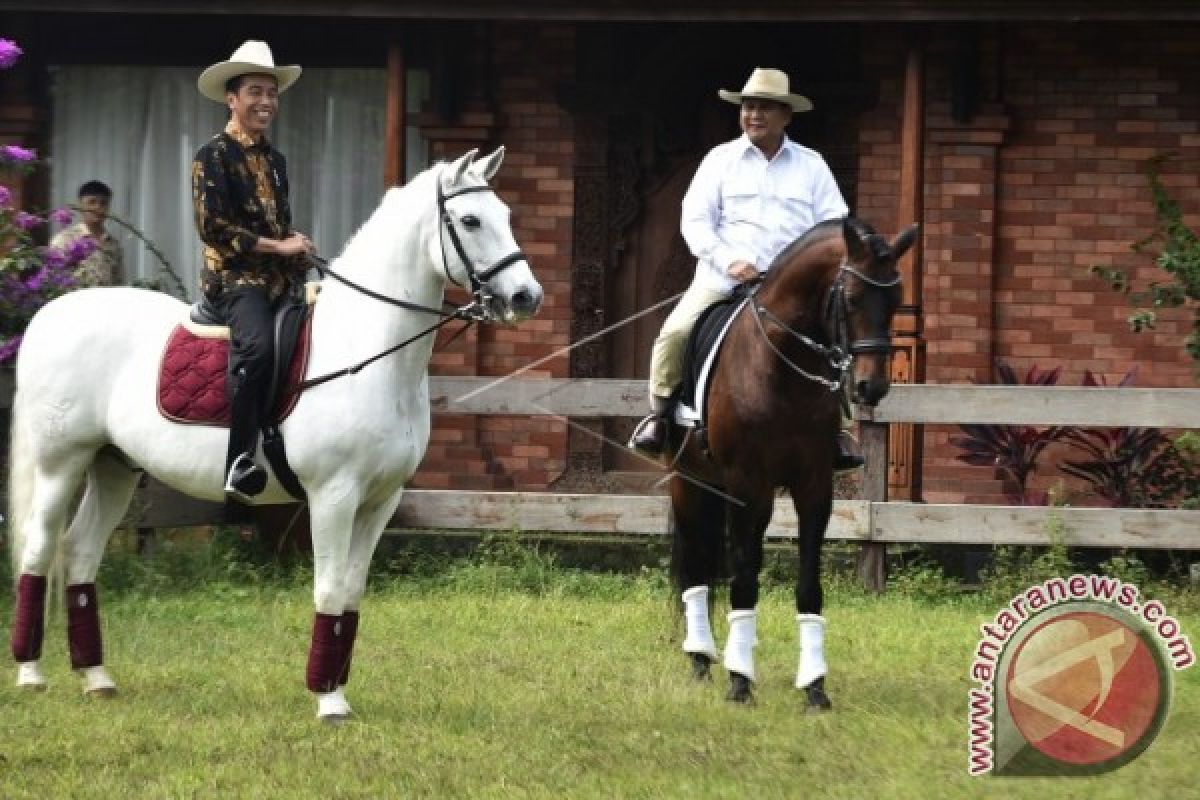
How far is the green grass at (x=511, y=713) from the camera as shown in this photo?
7574mm

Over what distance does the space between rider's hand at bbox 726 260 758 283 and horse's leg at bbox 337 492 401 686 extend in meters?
1.76

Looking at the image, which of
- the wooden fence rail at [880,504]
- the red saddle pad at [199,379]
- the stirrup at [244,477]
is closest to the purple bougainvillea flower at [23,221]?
the wooden fence rail at [880,504]

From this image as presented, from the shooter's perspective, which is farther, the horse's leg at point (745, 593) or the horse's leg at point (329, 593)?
the horse's leg at point (745, 593)

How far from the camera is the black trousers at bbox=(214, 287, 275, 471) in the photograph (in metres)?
8.80

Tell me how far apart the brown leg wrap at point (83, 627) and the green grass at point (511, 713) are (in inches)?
6.7

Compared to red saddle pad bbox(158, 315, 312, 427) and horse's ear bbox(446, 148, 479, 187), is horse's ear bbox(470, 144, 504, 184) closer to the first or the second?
horse's ear bbox(446, 148, 479, 187)

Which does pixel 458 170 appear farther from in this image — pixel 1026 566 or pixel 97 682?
pixel 1026 566

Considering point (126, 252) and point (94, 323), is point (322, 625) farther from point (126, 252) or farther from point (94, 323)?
point (126, 252)

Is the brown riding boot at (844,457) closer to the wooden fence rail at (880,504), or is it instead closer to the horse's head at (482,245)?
the horse's head at (482,245)

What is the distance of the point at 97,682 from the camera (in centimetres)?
946

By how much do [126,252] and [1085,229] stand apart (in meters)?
7.08

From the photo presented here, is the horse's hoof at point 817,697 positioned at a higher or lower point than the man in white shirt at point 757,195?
lower

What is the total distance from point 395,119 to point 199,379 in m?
6.24

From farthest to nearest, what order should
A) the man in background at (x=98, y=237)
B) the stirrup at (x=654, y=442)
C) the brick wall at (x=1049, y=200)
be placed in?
the brick wall at (x=1049, y=200), the man in background at (x=98, y=237), the stirrup at (x=654, y=442)
